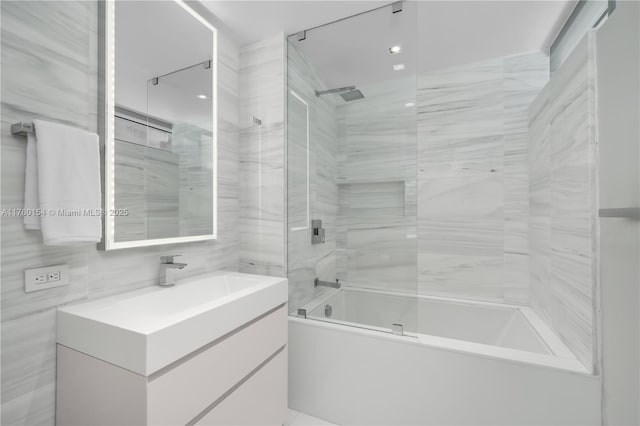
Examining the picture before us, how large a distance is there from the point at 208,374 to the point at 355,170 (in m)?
1.52

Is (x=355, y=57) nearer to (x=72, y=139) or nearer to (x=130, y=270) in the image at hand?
(x=72, y=139)

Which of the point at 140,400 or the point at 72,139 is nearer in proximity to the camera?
the point at 140,400

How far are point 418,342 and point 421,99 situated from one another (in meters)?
1.99

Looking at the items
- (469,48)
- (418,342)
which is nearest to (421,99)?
(469,48)

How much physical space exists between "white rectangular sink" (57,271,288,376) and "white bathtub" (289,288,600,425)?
0.56 meters

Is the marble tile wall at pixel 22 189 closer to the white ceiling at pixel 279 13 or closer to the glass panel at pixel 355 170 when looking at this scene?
the white ceiling at pixel 279 13

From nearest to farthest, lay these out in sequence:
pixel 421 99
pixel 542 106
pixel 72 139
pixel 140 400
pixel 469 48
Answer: pixel 140 400
pixel 72 139
pixel 542 106
pixel 469 48
pixel 421 99

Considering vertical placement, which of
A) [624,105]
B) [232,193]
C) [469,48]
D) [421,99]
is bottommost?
[232,193]

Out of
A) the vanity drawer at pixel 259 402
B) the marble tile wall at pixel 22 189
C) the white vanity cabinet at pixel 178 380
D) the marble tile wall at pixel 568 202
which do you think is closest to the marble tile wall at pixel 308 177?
the vanity drawer at pixel 259 402

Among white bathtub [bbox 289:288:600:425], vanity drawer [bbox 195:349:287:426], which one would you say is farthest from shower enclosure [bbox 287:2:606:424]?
vanity drawer [bbox 195:349:287:426]

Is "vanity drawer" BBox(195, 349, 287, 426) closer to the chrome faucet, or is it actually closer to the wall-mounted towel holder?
the chrome faucet

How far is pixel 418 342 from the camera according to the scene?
4.99ft

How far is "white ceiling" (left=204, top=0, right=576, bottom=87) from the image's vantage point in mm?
1622

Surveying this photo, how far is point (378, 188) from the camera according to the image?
1953mm
